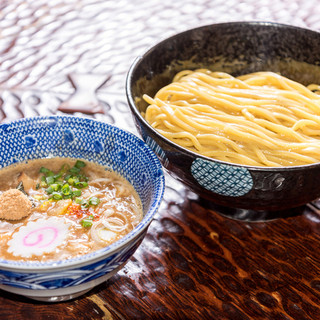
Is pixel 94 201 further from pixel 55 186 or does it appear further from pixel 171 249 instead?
pixel 171 249

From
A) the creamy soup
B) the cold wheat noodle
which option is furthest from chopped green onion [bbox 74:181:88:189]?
the cold wheat noodle

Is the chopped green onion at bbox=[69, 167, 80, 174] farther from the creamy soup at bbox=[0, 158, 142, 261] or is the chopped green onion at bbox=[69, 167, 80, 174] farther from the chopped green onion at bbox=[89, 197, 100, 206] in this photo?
the chopped green onion at bbox=[89, 197, 100, 206]

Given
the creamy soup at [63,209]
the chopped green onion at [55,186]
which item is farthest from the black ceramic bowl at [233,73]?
the chopped green onion at [55,186]

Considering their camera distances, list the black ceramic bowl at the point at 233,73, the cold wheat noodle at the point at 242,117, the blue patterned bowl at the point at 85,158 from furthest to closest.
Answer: the cold wheat noodle at the point at 242,117 → the black ceramic bowl at the point at 233,73 → the blue patterned bowl at the point at 85,158

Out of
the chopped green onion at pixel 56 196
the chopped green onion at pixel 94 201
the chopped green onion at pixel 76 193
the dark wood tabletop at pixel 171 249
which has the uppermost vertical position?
the chopped green onion at pixel 56 196

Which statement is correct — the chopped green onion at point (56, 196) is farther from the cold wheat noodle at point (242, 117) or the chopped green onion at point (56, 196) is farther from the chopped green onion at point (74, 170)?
the cold wheat noodle at point (242, 117)

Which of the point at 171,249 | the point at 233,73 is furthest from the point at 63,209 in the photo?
the point at 233,73

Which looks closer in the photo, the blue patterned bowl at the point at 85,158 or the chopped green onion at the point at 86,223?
the blue patterned bowl at the point at 85,158
